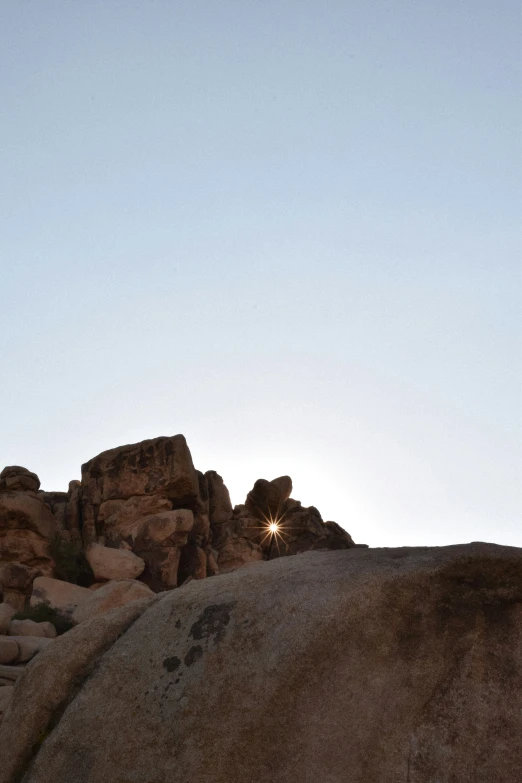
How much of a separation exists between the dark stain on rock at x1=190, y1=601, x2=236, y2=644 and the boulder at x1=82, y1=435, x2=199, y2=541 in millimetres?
24826

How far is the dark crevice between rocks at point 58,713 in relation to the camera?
5.94 m

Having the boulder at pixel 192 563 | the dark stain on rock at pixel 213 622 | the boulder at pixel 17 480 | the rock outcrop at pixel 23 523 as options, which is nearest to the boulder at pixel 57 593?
the rock outcrop at pixel 23 523

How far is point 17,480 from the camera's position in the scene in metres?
31.3

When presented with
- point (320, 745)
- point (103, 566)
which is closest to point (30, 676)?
point (320, 745)

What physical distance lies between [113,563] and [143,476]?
382 cm

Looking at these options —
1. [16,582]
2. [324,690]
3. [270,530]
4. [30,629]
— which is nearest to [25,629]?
[30,629]

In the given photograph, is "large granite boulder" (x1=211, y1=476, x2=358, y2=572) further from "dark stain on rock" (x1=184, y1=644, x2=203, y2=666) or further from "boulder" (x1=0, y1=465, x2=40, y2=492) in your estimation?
"dark stain on rock" (x1=184, y1=644, x2=203, y2=666)

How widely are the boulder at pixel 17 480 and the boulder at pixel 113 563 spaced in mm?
4251

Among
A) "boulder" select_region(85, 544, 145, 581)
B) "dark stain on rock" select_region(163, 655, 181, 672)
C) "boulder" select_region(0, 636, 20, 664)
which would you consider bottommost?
"dark stain on rock" select_region(163, 655, 181, 672)

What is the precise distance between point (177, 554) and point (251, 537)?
18.9 feet

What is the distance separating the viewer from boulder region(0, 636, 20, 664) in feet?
51.6

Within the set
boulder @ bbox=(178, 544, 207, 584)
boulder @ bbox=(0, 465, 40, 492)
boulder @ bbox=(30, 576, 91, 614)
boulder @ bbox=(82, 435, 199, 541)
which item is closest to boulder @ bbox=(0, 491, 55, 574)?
boulder @ bbox=(0, 465, 40, 492)

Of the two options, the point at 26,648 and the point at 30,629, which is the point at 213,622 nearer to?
the point at 26,648

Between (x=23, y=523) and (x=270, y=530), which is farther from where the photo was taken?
(x=270, y=530)
